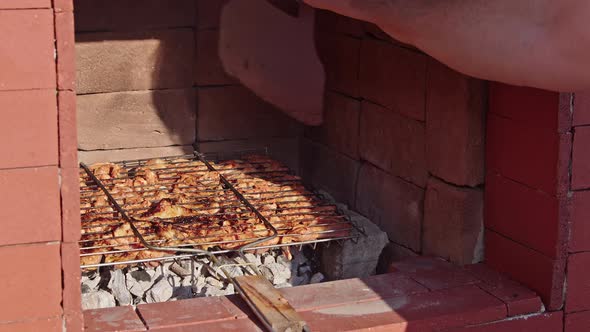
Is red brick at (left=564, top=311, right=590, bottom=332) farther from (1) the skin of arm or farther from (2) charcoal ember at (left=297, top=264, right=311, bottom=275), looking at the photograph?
(2) charcoal ember at (left=297, top=264, right=311, bottom=275)

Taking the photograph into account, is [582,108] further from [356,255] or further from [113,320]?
[113,320]

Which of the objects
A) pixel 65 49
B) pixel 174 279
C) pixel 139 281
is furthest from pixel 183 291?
Answer: pixel 65 49

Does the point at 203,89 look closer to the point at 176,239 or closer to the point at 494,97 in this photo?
the point at 176,239

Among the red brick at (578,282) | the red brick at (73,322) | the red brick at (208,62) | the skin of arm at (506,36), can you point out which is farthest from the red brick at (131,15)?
the red brick at (578,282)

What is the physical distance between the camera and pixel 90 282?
4.51 metres

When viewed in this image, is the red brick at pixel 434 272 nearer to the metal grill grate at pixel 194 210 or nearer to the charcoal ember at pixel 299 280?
the metal grill grate at pixel 194 210

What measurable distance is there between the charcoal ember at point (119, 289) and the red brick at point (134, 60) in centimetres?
147

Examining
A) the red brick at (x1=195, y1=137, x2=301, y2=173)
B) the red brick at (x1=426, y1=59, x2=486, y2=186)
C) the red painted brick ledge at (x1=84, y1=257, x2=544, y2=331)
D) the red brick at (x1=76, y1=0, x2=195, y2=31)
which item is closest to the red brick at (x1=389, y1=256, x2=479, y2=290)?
the red painted brick ledge at (x1=84, y1=257, x2=544, y2=331)

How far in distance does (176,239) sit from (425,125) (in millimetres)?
1256

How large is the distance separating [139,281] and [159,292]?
12 cm

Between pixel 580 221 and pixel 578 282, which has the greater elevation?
pixel 580 221

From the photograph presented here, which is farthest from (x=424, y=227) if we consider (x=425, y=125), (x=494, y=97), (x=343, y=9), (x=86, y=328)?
(x=86, y=328)

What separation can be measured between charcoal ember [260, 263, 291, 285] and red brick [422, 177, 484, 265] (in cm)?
71

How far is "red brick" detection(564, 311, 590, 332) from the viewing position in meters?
4.17
